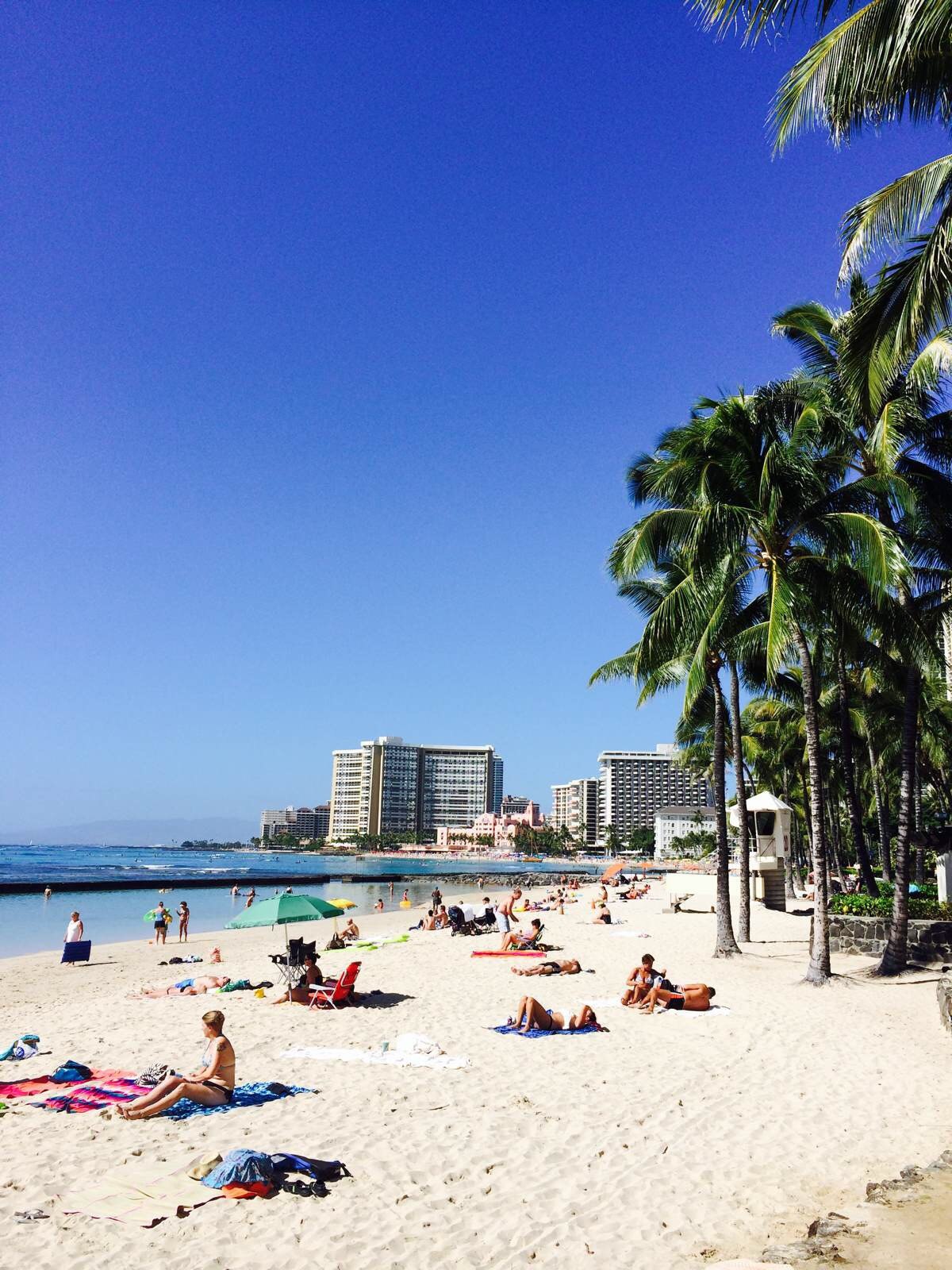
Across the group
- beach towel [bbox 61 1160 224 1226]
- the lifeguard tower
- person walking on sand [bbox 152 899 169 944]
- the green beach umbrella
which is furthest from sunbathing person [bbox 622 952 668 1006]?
person walking on sand [bbox 152 899 169 944]

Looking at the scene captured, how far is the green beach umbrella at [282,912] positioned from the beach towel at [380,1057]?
4530 mm

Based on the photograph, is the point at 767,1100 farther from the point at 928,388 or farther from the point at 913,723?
the point at 928,388

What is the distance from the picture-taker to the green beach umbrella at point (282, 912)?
14.6 metres

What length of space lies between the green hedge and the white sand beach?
114 inches

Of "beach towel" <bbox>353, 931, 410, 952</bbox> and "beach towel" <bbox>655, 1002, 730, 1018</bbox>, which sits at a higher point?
"beach towel" <bbox>655, 1002, 730, 1018</bbox>

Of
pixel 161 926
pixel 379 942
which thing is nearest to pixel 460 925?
pixel 379 942

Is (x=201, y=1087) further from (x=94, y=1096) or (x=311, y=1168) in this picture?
(x=311, y=1168)

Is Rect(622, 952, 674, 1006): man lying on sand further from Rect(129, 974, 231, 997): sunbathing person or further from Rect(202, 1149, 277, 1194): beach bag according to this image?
Rect(202, 1149, 277, 1194): beach bag

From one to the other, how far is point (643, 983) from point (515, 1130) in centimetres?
600

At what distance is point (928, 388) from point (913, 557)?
3333mm

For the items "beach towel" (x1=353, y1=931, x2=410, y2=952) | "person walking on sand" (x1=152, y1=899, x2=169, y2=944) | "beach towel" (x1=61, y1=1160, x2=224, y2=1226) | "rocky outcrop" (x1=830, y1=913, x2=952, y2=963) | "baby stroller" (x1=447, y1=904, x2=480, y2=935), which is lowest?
"person walking on sand" (x1=152, y1=899, x2=169, y2=944)

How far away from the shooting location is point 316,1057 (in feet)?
31.8

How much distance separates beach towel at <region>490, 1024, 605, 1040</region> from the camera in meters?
10.8

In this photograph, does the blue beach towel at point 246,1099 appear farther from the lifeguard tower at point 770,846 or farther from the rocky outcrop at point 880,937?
the lifeguard tower at point 770,846
